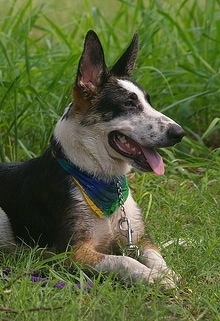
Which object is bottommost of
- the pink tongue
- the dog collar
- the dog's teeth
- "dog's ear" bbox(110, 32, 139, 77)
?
the dog collar

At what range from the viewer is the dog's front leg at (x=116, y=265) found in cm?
470

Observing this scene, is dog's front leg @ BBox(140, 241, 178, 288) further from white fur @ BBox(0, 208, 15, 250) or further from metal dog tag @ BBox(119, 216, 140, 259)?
white fur @ BBox(0, 208, 15, 250)

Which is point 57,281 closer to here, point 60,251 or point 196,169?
point 60,251

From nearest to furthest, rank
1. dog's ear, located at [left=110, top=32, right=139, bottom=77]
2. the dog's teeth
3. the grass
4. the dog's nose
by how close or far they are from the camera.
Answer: the grass < the dog's nose < the dog's teeth < dog's ear, located at [left=110, top=32, right=139, bottom=77]

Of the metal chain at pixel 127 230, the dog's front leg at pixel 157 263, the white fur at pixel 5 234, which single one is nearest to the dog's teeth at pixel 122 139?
the metal chain at pixel 127 230

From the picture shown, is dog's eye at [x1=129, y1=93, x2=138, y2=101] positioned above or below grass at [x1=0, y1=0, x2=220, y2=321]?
above

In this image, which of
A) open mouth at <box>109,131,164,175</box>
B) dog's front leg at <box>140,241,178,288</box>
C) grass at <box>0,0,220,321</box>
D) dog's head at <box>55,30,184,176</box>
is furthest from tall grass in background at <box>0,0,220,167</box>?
dog's front leg at <box>140,241,178,288</box>

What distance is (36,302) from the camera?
4.28 m

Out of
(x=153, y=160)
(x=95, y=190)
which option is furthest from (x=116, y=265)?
(x=153, y=160)

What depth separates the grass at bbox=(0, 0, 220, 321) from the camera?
4.39 metres

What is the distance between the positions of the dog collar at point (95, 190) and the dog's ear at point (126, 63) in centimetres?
54

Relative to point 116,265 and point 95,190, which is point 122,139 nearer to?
point 95,190

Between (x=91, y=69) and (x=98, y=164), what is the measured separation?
0.47 meters

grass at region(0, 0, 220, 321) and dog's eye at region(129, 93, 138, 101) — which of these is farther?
dog's eye at region(129, 93, 138, 101)
